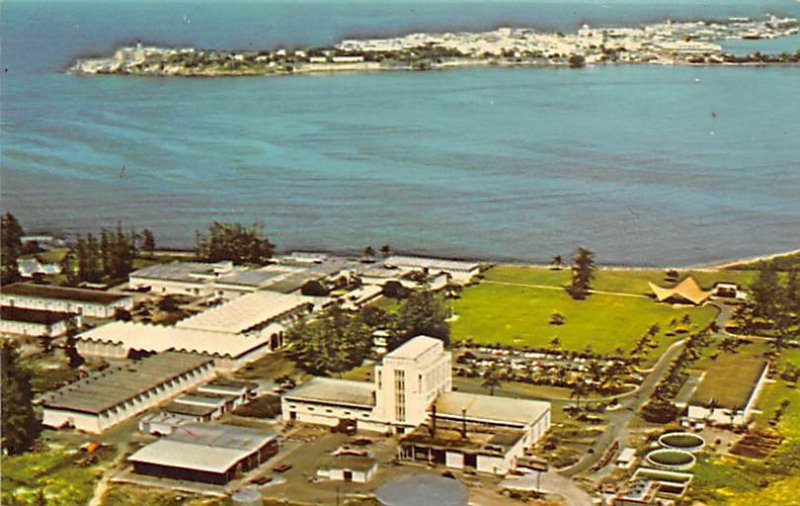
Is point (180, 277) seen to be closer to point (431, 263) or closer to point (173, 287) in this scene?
point (173, 287)

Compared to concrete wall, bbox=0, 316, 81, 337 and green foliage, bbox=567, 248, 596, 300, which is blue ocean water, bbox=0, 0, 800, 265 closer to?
green foliage, bbox=567, 248, 596, 300

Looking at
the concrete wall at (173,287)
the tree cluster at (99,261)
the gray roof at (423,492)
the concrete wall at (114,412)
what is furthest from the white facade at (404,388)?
the tree cluster at (99,261)

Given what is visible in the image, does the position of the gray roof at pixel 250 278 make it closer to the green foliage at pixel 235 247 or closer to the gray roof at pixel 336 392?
the green foliage at pixel 235 247

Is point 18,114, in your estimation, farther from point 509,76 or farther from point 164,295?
point 164,295

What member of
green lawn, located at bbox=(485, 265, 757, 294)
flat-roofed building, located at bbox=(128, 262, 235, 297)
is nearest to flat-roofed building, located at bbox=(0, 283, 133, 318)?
flat-roofed building, located at bbox=(128, 262, 235, 297)

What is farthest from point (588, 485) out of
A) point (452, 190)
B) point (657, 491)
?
point (452, 190)

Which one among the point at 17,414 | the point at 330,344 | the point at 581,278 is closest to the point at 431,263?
the point at 581,278

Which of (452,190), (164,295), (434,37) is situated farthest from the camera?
(434,37)
